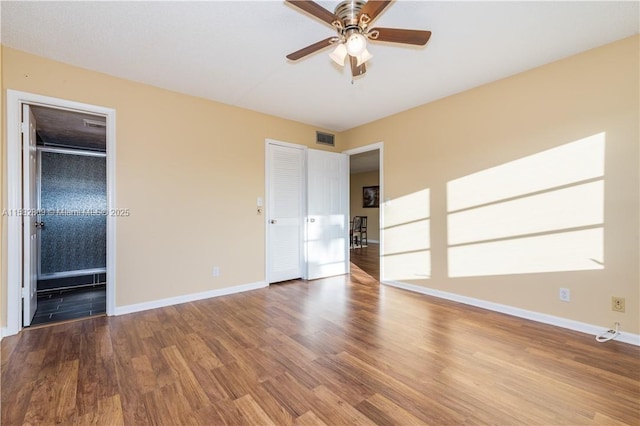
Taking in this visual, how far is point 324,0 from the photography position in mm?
1891

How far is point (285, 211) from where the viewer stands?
4.32 metres

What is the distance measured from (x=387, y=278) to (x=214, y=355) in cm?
274

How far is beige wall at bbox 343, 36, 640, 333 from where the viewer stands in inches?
90.7

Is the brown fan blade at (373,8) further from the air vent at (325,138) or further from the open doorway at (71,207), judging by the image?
the open doorway at (71,207)

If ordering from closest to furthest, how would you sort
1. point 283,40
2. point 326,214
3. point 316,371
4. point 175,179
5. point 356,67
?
point 316,371, point 356,67, point 283,40, point 175,179, point 326,214

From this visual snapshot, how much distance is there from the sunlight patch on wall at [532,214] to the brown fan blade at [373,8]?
2.18 metres

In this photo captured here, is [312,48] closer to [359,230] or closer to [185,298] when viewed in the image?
[185,298]

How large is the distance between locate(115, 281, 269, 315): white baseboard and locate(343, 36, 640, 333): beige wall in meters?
2.22

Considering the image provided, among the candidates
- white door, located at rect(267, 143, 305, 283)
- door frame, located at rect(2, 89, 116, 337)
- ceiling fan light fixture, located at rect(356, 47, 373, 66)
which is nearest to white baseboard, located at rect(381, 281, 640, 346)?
white door, located at rect(267, 143, 305, 283)

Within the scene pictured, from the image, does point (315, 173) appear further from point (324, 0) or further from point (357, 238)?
point (357, 238)

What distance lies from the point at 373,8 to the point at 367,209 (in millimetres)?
7953

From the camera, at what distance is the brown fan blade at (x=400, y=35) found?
1.81m

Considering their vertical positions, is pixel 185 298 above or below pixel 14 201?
below

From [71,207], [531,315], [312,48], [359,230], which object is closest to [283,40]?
[312,48]
